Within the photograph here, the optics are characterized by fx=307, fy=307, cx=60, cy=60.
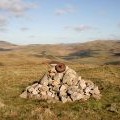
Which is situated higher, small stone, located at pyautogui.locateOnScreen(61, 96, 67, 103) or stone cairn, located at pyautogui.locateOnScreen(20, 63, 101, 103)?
stone cairn, located at pyautogui.locateOnScreen(20, 63, 101, 103)

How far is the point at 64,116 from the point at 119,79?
22.0m

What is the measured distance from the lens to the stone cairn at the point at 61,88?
27266 millimetres

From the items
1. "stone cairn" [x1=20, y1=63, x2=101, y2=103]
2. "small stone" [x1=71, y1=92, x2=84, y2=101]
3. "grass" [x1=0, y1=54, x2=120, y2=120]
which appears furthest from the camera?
"stone cairn" [x1=20, y1=63, x2=101, y2=103]

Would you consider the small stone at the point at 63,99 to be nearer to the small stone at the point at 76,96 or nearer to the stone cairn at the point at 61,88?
the stone cairn at the point at 61,88

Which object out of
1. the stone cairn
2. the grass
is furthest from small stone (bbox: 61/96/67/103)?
the grass

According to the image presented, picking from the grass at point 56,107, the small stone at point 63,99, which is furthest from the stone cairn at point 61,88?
the grass at point 56,107

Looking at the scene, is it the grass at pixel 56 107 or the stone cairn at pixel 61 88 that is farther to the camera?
the stone cairn at pixel 61 88

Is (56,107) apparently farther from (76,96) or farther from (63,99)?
(76,96)

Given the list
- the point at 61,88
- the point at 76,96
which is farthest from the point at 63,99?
the point at 61,88

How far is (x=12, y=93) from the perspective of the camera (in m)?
30.5

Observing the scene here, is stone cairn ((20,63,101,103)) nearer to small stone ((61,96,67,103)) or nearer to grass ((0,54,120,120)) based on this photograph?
small stone ((61,96,67,103))

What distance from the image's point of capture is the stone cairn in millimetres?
27266


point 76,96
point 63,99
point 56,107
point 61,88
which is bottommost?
point 56,107

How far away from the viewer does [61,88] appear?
2834cm
